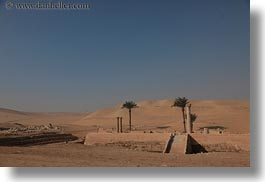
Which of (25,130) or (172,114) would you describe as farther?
(172,114)

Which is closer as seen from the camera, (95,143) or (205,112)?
(95,143)

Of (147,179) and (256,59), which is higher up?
(256,59)

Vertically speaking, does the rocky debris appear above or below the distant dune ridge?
below

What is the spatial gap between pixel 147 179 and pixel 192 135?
12.8 meters

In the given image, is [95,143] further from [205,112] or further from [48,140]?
[205,112]

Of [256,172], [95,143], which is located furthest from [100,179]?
[95,143]

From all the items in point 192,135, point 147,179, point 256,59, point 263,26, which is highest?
point 263,26

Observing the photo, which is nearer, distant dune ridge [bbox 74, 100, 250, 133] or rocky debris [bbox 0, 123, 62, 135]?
rocky debris [bbox 0, 123, 62, 135]

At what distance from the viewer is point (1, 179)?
500 inches

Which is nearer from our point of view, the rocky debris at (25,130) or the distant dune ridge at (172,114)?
the rocky debris at (25,130)

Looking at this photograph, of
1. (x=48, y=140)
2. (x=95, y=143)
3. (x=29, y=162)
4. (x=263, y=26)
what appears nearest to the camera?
(x=263, y=26)

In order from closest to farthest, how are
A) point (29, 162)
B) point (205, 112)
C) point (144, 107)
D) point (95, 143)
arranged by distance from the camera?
point (29, 162), point (95, 143), point (205, 112), point (144, 107)

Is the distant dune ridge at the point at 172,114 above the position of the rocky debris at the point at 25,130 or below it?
above

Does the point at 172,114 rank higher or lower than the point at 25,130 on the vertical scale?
higher
